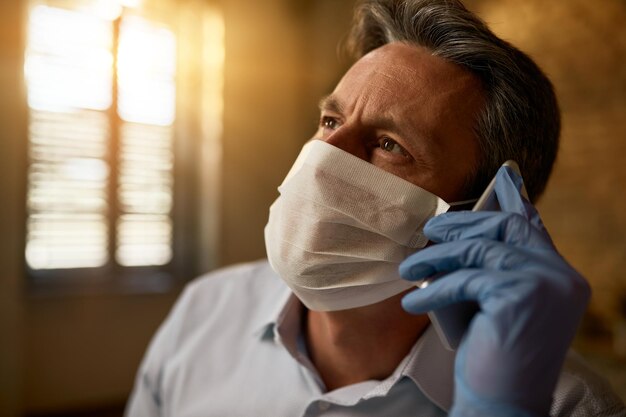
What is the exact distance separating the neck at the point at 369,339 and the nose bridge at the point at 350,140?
0.31 m

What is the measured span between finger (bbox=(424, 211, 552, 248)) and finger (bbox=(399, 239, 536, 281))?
0.03m

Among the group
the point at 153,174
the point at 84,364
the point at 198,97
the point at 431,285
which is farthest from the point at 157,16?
the point at 431,285

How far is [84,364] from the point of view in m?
3.32

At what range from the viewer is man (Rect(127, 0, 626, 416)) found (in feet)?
2.97

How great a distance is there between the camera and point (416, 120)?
3.18ft

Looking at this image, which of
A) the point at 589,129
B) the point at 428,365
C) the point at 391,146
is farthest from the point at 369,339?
the point at 589,129

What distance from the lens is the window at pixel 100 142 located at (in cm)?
318

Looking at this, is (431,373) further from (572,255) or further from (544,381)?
(572,255)

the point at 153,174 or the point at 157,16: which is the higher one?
the point at 157,16

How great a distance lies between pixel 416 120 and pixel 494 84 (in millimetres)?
204

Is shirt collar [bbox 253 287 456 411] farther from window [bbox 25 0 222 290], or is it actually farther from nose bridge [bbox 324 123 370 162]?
window [bbox 25 0 222 290]

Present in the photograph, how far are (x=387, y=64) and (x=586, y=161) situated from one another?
1.99 m

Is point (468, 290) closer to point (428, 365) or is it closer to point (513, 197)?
point (513, 197)

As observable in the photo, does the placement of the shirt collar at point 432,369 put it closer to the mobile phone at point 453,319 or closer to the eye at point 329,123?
the mobile phone at point 453,319
